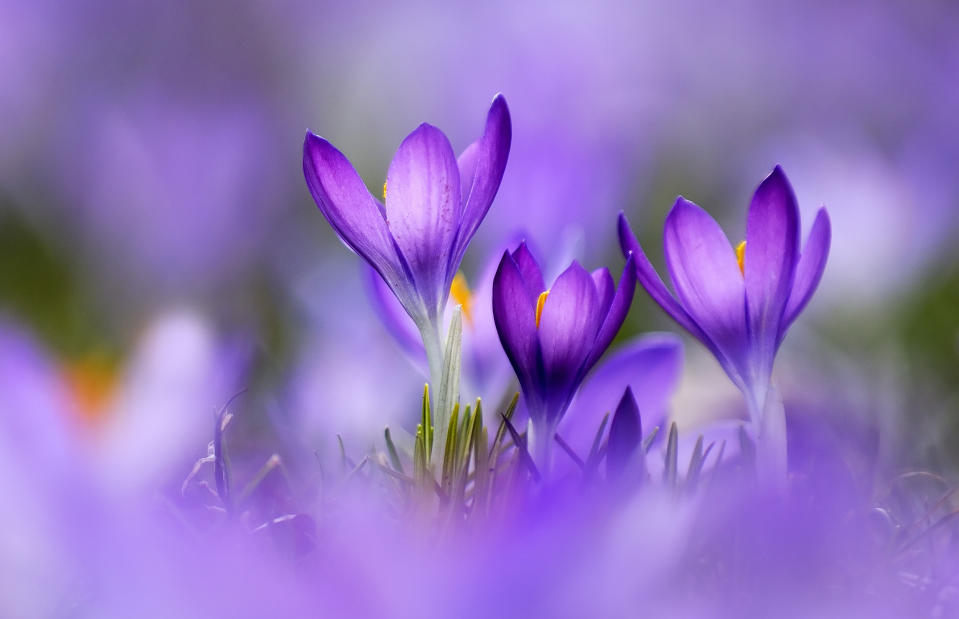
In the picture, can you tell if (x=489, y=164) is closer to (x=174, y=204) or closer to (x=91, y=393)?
(x=91, y=393)

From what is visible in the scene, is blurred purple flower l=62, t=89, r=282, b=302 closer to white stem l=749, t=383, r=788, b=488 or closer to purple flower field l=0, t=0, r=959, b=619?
purple flower field l=0, t=0, r=959, b=619

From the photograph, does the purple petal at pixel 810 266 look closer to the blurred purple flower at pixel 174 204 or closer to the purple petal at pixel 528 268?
the purple petal at pixel 528 268

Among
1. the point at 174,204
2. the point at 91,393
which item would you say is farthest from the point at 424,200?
the point at 174,204

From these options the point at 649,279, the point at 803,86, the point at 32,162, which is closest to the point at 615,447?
the point at 649,279

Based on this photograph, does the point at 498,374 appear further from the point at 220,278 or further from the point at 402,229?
the point at 220,278

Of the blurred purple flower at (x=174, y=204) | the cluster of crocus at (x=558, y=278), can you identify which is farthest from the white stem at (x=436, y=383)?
the blurred purple flower at (x=174, y=204)
